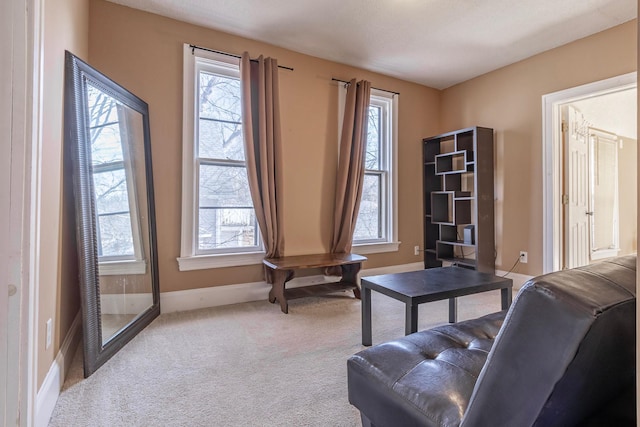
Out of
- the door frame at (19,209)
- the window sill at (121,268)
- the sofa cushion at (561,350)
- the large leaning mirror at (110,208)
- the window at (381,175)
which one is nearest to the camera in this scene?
the sofa cushion at (561,350)

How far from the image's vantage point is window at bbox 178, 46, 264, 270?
2.93 m

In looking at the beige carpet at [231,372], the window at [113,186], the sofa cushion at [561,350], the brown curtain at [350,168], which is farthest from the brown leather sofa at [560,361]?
the brown curtain at [350,168]

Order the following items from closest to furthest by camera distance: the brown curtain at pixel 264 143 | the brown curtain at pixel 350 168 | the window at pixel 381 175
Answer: the brown curtain at pixel 264 143 < the brown curtain at pixel 350 168 < the window at pixel 381 175

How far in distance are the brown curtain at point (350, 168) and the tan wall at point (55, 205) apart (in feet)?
7.74

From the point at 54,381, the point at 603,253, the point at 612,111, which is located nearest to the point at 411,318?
the point at 54,381

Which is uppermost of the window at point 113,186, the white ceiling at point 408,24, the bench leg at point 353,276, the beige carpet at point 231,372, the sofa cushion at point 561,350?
the white ceiling at point 408,24

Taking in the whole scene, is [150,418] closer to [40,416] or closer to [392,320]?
[40,416]

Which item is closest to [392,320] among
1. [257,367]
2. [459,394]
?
[257,367]

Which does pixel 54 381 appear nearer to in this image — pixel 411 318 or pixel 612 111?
pixel 411 318

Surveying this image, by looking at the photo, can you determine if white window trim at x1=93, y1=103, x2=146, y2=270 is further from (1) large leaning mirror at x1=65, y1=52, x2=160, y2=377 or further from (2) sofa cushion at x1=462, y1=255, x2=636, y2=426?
(2) sofa cushion at x1=462, y1=255, x2=636, y2=426

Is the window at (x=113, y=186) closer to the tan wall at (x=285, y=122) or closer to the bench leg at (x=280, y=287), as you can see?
the tan wall at (x=285, y=122)

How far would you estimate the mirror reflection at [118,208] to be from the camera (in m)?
2.09

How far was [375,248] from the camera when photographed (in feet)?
13.0

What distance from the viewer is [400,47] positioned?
337 cm
